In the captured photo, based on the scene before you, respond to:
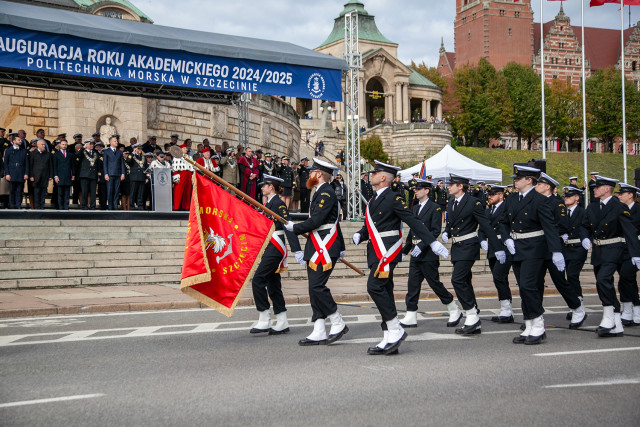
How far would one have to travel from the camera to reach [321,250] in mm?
9250

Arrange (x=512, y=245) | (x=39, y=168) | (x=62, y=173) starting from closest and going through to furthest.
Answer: (x=512, y=245), (x=39, y=168), (x=62, y=173)

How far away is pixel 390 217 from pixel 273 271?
191 centimetres

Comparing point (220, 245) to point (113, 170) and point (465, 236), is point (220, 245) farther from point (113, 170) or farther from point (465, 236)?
point (113, 170)

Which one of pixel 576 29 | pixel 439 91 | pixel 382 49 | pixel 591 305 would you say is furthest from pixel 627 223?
pixel 576 29

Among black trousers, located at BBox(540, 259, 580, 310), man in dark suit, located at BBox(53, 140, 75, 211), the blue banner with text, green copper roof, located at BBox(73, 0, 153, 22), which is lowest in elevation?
black trousers, located at BBox(540, 259, 580, 310)

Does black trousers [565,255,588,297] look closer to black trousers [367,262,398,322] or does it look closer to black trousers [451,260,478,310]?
black trousers [451,260,478,310]

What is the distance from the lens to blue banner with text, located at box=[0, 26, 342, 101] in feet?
55.3

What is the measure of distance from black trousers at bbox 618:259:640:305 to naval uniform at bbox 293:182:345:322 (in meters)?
4.54

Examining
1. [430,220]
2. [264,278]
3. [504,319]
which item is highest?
[430,220]

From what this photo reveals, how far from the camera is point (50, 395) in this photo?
252 inches

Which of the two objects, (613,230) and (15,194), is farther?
(15,194)

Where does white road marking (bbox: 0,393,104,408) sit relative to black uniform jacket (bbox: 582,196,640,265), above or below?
below

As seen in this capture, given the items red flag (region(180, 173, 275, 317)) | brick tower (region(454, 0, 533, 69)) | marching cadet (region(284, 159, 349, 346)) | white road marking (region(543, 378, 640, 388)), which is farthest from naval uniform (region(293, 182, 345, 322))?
brick tower (region(454, 0, 533, 69))

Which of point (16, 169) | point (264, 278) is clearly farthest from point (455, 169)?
point (264, 278)
